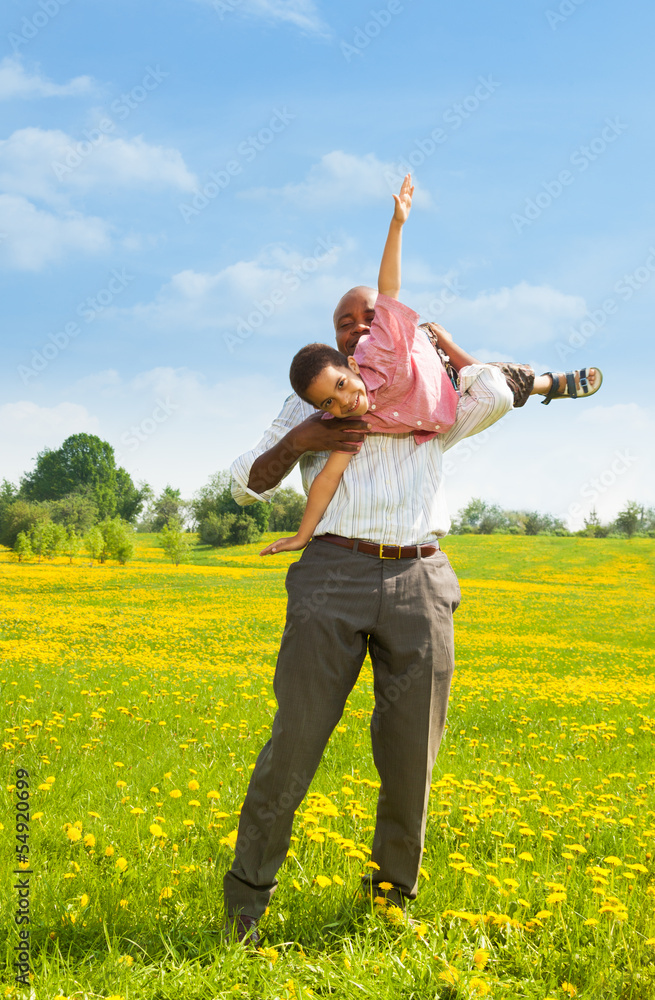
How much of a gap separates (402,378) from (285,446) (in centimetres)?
49

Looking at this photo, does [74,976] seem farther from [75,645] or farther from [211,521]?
[211,521]

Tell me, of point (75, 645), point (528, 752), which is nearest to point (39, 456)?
point (75, 645)

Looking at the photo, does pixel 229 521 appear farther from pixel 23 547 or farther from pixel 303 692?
pixel 303 692

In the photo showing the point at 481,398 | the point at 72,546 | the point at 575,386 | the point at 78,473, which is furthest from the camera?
the point at 78,473

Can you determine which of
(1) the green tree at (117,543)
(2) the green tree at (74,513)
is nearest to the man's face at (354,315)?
(1) the green tree at (117,543)

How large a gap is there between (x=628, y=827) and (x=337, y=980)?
7.81ft

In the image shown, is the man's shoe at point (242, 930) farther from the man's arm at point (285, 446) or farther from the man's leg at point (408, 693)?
the man's arm at point (285, 446)

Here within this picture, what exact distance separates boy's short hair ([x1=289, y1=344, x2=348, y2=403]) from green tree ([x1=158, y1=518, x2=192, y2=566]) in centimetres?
3230

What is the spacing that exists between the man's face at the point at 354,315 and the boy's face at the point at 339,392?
0.27 meters

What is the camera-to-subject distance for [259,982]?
2262 millimetres

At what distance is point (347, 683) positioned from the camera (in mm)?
2496

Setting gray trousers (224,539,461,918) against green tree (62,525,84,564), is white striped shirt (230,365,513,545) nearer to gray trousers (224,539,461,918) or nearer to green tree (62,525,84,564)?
gray trousers (224,539,461,918)

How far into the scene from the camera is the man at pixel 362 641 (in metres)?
2.42

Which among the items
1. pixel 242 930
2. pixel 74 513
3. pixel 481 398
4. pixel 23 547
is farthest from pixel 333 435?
pixel 74 513
